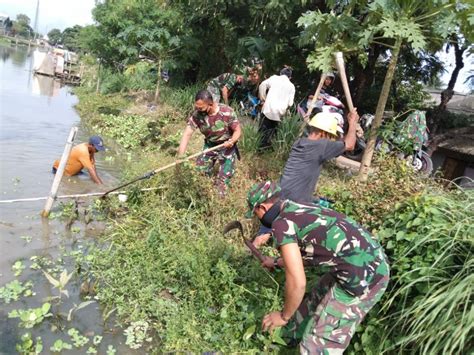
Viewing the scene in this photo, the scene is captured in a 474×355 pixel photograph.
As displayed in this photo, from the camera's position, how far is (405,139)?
16.1ft

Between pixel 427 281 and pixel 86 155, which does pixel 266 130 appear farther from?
pixel 427 281

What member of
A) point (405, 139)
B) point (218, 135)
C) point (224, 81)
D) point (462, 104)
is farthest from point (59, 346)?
point (462, 104)

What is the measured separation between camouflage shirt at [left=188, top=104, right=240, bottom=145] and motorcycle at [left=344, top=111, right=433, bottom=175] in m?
1.78

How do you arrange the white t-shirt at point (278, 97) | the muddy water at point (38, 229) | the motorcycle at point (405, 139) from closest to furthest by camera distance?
the muddy water at point (38, 229)
the motorcycle at point (405, 139)
the white t-shirt at point (278, 97)

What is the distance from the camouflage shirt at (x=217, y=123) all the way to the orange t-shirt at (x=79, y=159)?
2.05 metres

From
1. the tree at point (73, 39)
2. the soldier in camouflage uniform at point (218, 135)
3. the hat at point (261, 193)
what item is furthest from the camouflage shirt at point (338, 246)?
the tree at point (73, 39)

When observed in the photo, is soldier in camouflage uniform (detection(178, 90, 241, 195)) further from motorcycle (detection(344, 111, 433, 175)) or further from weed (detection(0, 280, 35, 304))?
weed (detection(0, 280, 35, 304))

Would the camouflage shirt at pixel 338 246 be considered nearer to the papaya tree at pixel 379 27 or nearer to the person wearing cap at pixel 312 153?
the person wearing cap at pixel 312 153

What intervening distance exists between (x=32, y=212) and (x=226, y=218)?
2.76m

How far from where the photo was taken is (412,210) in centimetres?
318

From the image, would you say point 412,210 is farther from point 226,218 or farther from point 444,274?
point 226,218

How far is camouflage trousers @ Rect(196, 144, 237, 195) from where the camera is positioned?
5.57m

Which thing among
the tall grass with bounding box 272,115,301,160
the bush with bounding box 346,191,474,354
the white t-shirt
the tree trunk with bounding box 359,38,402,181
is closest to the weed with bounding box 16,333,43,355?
the bush with bounding box 346,191,474,354

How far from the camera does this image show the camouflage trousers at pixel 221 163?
557 centimetres
